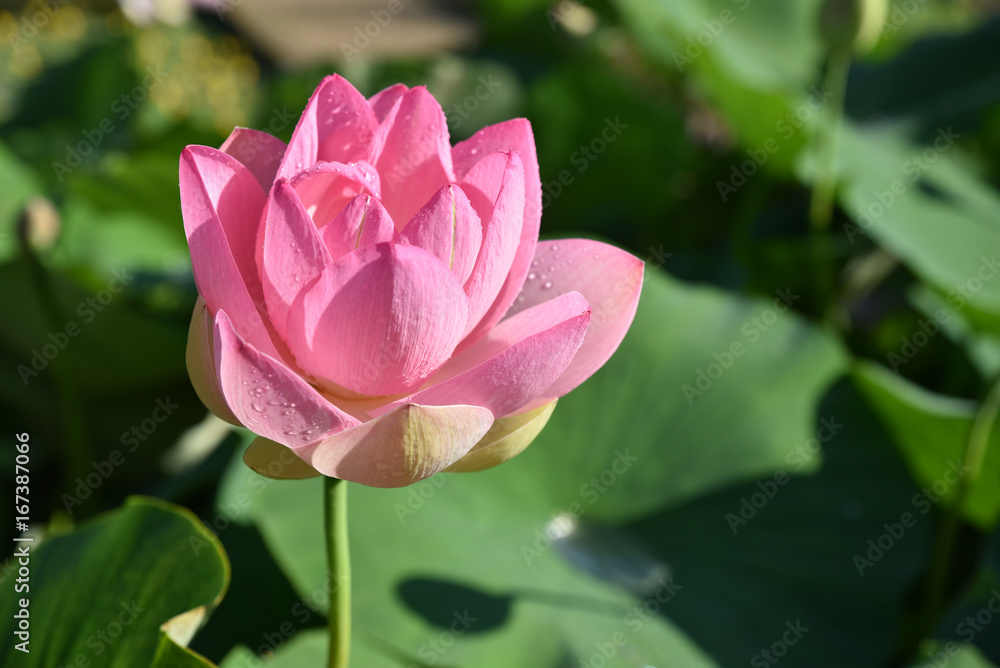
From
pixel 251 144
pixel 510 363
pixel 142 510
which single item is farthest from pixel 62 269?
pixel 510 363

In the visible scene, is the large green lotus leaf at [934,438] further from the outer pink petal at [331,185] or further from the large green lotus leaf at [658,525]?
the outer pink petal at [331,185]

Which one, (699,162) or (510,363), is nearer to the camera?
(510,363)

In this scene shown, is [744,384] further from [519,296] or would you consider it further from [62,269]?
[62,269]
